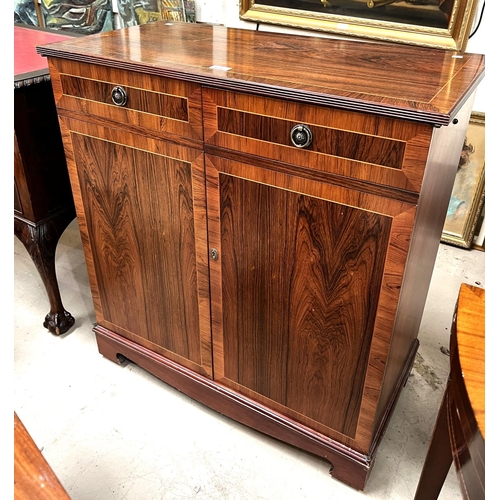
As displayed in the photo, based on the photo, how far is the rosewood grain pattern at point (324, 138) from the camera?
2.58 ft

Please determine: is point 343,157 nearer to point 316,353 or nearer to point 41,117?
point 316,353

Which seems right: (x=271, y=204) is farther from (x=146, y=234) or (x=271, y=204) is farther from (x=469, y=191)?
(x=469, y=191)

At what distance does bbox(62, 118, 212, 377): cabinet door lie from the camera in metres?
1.07

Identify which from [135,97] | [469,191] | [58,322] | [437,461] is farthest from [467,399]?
[469,191]

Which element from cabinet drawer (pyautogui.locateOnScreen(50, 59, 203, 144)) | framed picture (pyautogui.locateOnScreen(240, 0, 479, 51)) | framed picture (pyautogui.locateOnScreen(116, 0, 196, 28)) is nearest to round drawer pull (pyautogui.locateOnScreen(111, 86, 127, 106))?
cabinet drawer (pyautogui.locateOnScreen(50, 59, 203, 144))

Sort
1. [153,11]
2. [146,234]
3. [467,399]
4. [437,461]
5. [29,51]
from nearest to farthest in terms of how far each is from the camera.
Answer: [467,399], [437,461], [146,234], [29,51], [153,11]

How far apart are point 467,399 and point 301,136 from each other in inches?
19.6

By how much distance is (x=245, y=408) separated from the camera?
4.15ft

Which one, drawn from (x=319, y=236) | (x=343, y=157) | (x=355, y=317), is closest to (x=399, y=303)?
(x=355, y=317)

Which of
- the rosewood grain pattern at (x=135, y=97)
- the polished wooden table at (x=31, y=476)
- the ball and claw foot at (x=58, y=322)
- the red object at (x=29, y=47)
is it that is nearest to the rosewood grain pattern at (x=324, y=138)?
the rosewood grain pattern at (x=135, y=97)

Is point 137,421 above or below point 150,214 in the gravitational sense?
below

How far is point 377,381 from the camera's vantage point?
101 cm

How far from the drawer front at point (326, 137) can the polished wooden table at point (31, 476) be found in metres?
0.60
